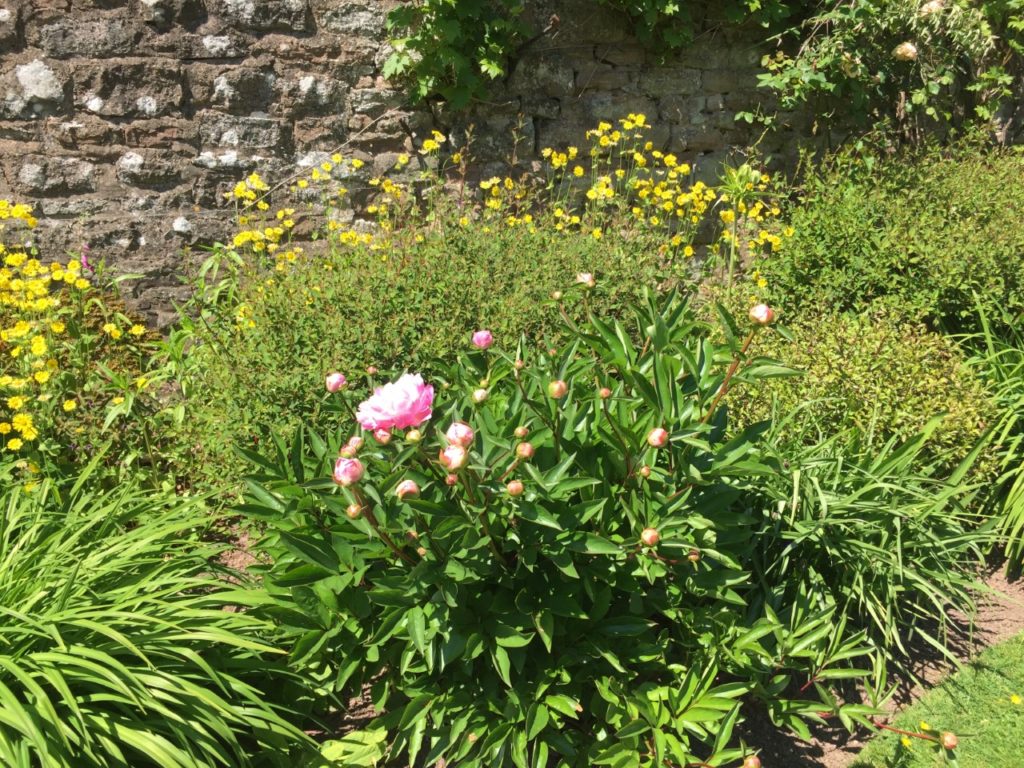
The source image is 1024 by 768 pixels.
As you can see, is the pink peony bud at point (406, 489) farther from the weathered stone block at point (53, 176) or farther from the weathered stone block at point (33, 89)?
the weathered stone block at point (33, 89)

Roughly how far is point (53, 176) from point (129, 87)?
0.57 m

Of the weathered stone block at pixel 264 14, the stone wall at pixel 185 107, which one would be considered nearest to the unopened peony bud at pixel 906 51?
the stone wall at pixel 185 107

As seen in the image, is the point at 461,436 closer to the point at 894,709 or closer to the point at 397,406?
the point at 397,406

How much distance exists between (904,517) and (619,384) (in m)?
1.29

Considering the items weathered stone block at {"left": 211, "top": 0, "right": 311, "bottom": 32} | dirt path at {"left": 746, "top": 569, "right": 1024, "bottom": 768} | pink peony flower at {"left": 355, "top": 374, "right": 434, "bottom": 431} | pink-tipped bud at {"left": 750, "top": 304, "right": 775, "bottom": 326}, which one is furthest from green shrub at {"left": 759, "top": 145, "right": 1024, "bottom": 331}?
weathered stone block at {"left": 211, "top": 0, "right": 311, "bottom": 32}

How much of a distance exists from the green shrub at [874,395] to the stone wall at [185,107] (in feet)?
7.81

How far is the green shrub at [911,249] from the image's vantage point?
4.13m

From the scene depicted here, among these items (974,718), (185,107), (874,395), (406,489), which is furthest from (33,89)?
(974,718)

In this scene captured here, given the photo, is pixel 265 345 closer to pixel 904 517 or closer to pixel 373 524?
pixel 373 524

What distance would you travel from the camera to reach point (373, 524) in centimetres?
207

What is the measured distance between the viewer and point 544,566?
240 cm

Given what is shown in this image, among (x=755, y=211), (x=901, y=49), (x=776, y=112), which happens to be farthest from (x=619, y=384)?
(x=901, y=49)

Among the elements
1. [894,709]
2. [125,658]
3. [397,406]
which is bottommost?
[894,709]

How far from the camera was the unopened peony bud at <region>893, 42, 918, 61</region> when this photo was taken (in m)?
5.39
